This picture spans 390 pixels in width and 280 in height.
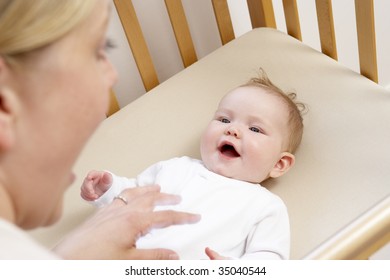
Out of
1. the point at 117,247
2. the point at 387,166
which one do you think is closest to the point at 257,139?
the point at 387,166

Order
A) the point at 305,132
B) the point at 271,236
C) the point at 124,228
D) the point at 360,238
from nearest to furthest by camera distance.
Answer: the point at 360,238 → the point at 124,228 → the point at 271,236 → the point at 305,132

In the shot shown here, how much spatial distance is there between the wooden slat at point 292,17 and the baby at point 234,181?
0.30m

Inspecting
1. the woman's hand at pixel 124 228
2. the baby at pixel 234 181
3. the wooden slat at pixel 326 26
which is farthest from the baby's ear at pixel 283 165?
the wooden slat at pixel 326 26

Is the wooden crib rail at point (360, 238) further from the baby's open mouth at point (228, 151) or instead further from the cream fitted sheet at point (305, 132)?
the baby's open mouth at point (228, 151)

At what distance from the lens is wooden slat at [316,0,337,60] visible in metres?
1.30

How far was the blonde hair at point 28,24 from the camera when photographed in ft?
1.60

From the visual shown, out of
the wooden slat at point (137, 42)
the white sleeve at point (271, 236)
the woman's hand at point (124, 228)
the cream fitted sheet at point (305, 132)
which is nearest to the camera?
the woman's hand at point (124, 228)

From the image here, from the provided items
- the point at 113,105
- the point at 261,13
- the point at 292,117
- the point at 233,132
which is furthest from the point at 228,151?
the point at 261,13

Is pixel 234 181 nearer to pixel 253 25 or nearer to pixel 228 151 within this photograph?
pixel 228 151

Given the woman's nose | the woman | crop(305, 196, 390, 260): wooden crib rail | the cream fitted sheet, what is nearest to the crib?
the cream fitted sheet

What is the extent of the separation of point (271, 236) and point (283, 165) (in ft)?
0.59

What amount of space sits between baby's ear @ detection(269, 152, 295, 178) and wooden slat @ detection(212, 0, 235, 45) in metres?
0.54

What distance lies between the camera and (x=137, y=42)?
1378 mm

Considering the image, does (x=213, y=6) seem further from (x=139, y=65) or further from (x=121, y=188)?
(x=121, y=188)
